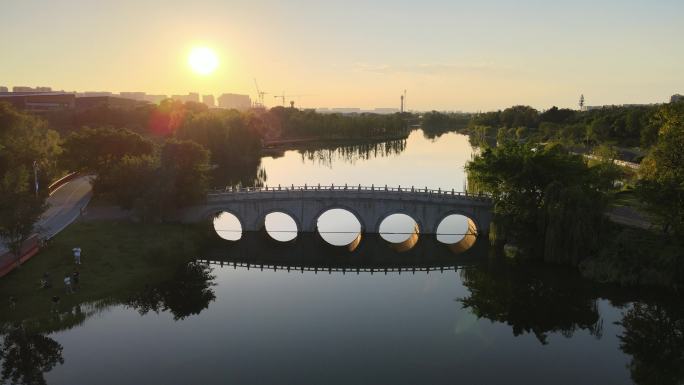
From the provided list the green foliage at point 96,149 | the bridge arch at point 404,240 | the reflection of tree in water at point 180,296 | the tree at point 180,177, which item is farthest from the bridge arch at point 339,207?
the green foliage at point 96,149

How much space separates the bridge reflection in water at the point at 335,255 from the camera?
41.5 meters

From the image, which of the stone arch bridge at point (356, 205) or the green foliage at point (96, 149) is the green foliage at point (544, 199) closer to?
the stone arch bridge at point (356, 205)

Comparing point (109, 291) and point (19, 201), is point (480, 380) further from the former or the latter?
point (19, 201)

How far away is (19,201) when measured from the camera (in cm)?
3247

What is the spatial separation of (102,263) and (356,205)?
2263cm

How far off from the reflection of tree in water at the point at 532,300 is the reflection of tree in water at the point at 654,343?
1900 millimetres

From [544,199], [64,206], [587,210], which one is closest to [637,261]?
[587,210]

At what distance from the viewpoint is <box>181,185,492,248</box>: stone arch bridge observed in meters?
46.1

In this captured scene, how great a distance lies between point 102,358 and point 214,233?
2364cm

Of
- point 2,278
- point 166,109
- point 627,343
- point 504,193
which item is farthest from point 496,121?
point 2,278

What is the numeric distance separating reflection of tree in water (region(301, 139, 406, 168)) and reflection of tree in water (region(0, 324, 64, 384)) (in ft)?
237

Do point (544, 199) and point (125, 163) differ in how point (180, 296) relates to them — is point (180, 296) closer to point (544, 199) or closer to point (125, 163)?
point (125, 163)

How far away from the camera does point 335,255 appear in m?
44.6

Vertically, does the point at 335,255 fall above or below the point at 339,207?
below
